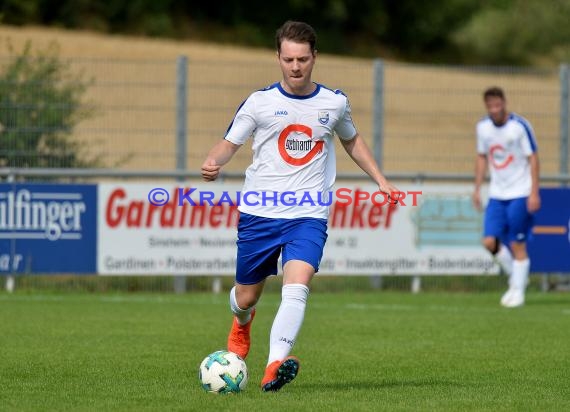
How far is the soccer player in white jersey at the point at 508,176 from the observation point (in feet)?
48.9

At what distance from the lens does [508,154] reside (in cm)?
1498

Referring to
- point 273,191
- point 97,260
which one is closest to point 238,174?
point 97,260

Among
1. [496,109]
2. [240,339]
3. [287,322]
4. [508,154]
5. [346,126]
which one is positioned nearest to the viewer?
[287,322]

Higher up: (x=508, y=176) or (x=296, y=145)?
(x=296, y=145)

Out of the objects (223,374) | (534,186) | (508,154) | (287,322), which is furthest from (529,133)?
(223,374)

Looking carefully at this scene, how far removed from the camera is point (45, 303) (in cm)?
1551

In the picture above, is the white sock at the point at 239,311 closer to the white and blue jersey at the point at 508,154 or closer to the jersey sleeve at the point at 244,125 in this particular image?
→ the jersey sleeve at the point at 244,125

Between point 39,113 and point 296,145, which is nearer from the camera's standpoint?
point 296,145

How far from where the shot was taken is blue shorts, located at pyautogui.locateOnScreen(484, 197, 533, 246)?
1499cm

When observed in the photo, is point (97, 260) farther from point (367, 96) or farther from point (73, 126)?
point (367, 96)

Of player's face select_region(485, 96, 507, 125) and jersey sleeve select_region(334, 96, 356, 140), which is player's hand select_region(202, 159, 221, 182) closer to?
jersey sleeve select_region(334, 96, 356, 140)

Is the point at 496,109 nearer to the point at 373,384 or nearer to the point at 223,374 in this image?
the point at 373,384

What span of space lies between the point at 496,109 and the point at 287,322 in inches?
294

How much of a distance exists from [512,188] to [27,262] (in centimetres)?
607
